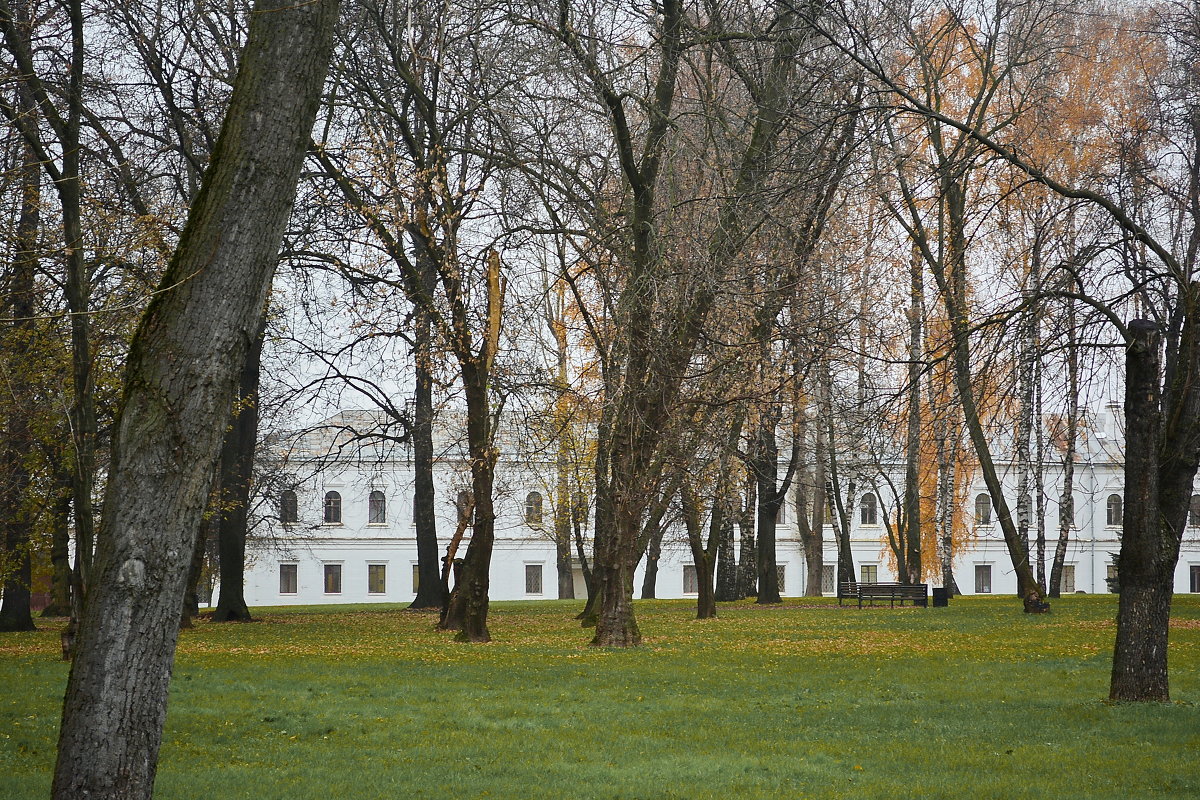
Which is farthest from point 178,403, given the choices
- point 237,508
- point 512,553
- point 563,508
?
point 512,553

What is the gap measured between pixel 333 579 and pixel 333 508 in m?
3.66

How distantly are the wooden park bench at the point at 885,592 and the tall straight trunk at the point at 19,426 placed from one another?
2088 centimetres

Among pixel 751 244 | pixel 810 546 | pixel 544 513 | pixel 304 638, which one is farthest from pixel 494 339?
pixel 810 546

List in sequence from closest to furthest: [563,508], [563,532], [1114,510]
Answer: [563,508] < [563,532] < [1114,510]

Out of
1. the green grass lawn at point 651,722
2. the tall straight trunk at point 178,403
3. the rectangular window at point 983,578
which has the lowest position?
the rectangular window at point 983,578

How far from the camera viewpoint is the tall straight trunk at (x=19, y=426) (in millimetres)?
16844

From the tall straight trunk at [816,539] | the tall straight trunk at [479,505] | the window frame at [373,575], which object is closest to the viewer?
the tall straight trunk at [479,505]

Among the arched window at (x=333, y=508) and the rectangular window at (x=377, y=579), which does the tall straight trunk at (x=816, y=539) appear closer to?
the rectangular window at (x=377, y=579)

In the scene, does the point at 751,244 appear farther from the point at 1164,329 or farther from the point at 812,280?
the point at 1164,329

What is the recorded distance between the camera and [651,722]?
409 inches

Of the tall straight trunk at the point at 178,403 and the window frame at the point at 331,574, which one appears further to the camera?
the window frame at the point at 331,574

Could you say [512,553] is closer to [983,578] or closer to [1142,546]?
[983,578]

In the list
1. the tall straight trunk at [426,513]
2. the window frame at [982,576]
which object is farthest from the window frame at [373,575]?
the window frame at [982,576]

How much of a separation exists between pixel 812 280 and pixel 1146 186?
655 cm
